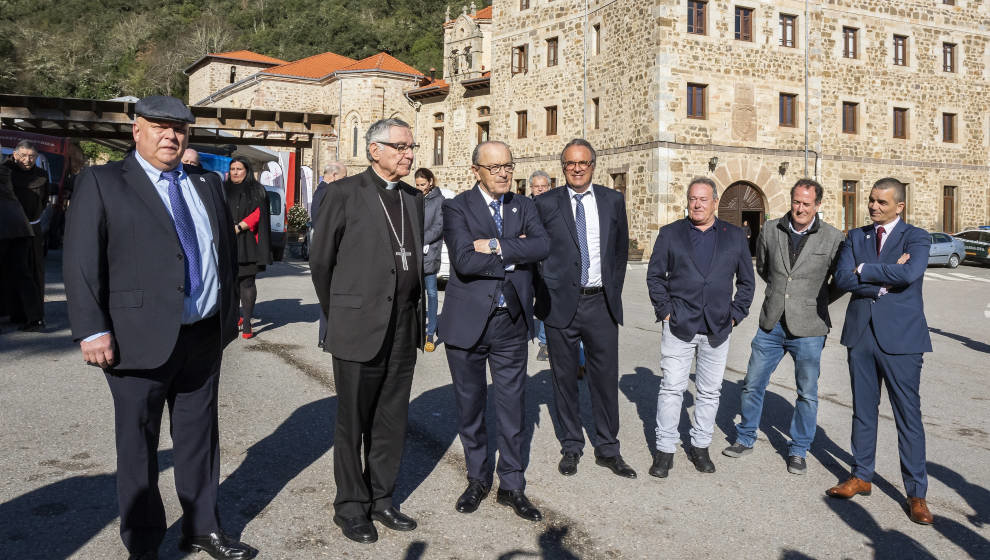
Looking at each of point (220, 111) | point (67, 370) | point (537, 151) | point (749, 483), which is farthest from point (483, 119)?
point (749, 483)

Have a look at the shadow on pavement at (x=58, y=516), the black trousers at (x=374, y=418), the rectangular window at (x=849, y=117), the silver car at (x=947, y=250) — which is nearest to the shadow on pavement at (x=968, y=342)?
the black trousers at (x=374, y=418)

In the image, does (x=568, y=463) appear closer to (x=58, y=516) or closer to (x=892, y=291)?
(x=892, y=291)

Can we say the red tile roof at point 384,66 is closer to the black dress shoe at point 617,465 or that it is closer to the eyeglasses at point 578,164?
the eyeglasses at point 578,164

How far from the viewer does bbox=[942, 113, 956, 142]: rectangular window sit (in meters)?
32.9

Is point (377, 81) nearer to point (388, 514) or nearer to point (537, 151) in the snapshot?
point (537, 151)

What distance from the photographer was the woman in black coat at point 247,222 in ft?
28.2

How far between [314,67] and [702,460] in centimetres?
5783

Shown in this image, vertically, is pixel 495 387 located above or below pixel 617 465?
above

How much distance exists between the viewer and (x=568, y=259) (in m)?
4.96

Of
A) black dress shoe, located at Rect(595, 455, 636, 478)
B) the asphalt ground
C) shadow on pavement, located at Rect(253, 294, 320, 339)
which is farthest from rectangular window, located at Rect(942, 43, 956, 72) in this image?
black dress shoe, located at Rect(595, 455, 636, 478)

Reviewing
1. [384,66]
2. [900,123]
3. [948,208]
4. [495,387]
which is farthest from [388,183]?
[384,66]

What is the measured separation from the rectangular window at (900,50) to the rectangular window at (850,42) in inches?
81.6

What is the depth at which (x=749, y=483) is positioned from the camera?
468 centimetres

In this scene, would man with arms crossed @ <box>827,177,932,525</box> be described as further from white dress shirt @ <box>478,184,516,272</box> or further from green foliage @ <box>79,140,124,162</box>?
green foliage @ <box>79,140,124,162</box>
